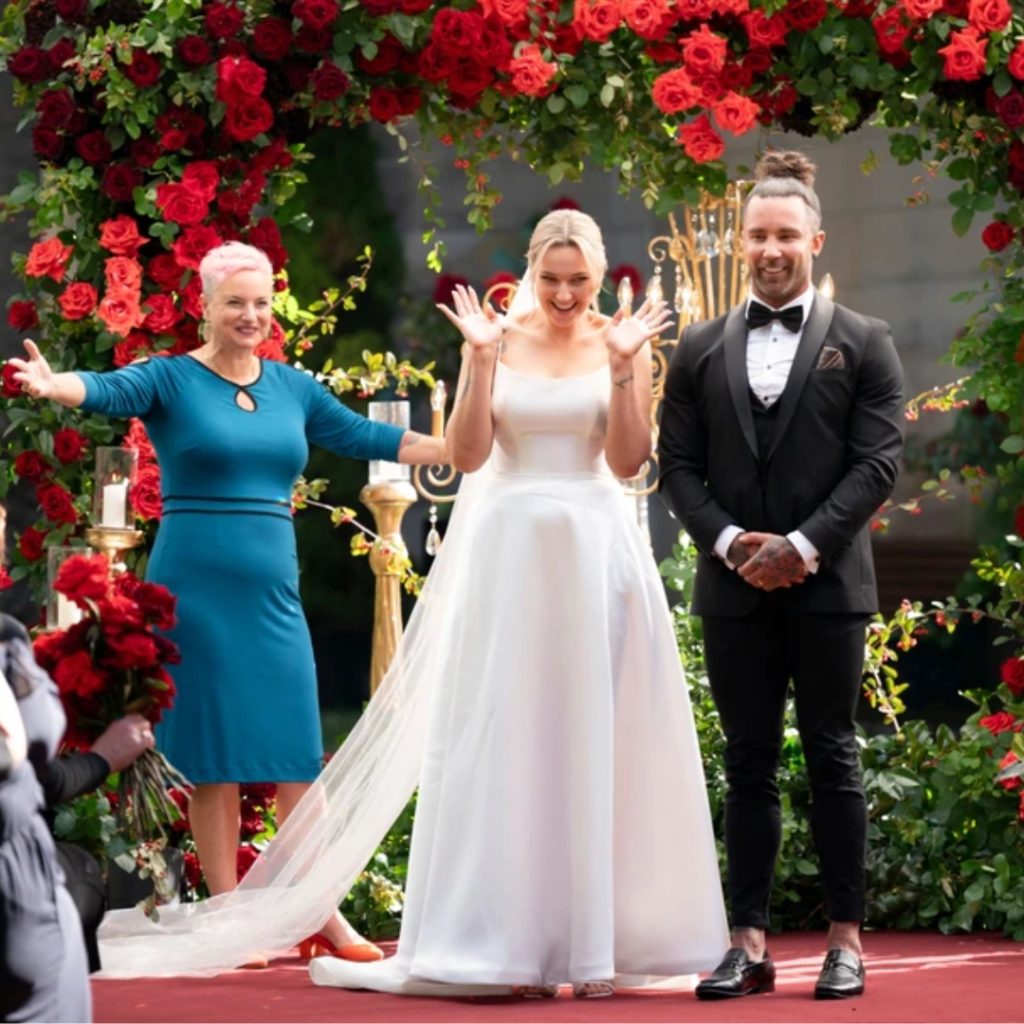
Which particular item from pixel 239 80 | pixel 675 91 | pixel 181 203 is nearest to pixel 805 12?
pixel 675 91

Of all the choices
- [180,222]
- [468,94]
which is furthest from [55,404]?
[468,94]

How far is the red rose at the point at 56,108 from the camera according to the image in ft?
18.6

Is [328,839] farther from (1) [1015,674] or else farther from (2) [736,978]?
(1) [1015,674]

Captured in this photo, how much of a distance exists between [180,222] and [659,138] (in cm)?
130

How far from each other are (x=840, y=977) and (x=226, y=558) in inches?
66.7

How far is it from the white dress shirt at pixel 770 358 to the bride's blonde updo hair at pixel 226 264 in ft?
4.01

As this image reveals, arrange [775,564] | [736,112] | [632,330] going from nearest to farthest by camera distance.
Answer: [775,564] < [632,330] < [736,112]

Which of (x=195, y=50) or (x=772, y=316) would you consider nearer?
(x=772, y=316)

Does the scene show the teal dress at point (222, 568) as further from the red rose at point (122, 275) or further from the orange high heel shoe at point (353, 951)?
the red rose at point (122, 275)

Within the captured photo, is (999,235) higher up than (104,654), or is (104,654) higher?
(999,235)

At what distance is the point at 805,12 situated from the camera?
18.0ft

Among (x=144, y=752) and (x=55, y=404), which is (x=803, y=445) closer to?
(x=144, y=752)

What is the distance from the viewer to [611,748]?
4.70 meters

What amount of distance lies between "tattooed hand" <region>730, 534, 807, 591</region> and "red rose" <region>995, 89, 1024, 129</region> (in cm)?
155
